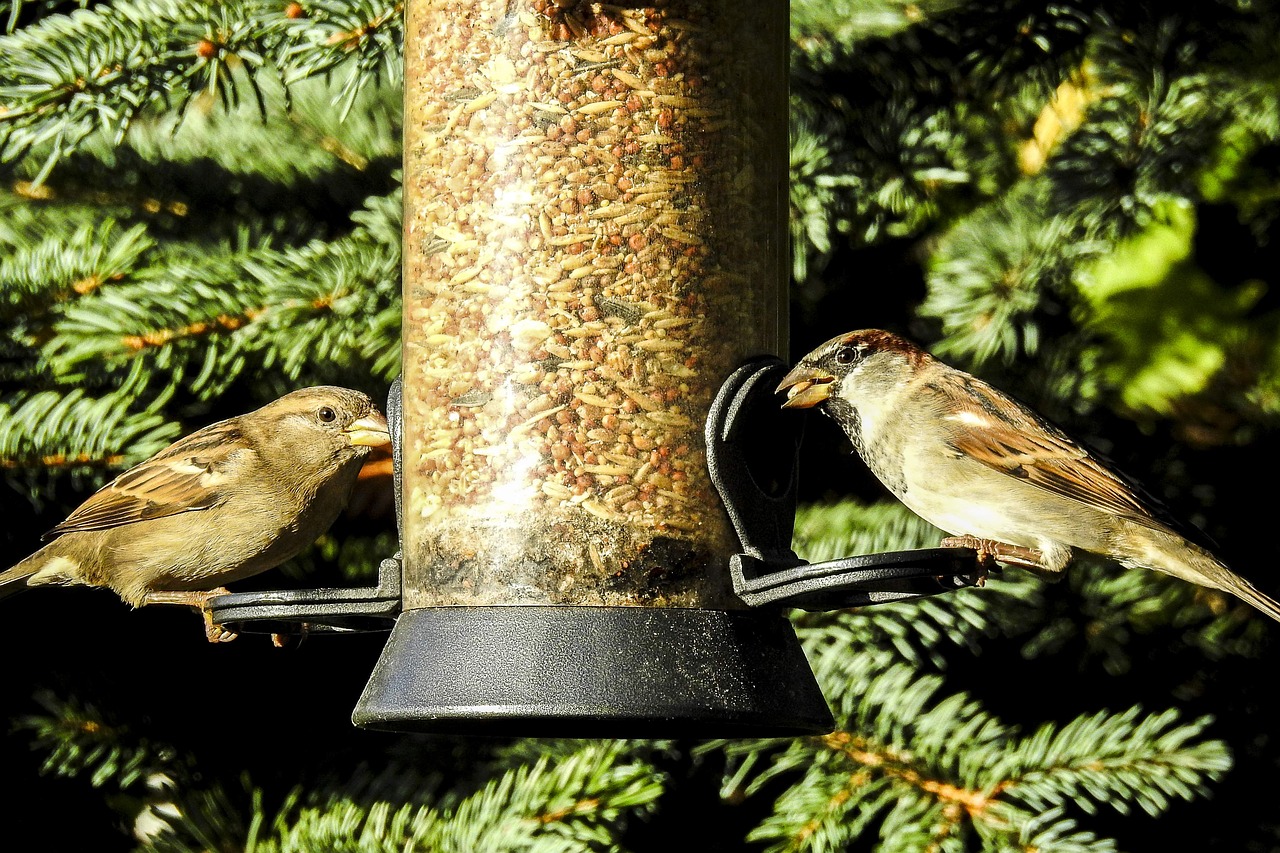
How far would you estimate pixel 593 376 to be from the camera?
2414 millimetres

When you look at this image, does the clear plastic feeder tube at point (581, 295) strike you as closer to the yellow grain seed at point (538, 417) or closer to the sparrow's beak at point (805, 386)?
the yellow grain seed at point (538, 417)

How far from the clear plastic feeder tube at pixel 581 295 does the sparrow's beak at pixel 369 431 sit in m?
0.63

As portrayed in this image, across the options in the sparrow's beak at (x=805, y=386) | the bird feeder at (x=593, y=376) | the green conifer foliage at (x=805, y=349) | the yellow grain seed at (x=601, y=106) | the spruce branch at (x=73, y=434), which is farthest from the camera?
the spruce branch at (x=73, y=434)

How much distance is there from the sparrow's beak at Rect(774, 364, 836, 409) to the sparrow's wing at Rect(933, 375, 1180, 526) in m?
0.34

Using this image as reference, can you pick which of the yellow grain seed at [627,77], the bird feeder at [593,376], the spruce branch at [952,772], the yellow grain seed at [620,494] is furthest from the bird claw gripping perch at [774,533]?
the yellow grain seed at [627,77]

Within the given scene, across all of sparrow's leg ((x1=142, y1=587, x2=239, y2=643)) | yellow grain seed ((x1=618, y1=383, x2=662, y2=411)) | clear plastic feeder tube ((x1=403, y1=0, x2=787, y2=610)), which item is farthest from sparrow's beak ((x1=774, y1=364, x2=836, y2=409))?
sparrow's leg ((x1=142, y1=587, x2=239, y2=643))

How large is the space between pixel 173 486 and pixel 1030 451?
1811mm

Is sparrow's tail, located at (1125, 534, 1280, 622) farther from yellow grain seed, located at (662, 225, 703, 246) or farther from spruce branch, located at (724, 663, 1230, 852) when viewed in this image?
yellow grain seed, located at (662, 225, 703, 246)

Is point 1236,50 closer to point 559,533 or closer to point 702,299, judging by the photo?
point 702,299

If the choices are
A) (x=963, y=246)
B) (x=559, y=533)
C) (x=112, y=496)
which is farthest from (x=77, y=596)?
(x=963, y=246)

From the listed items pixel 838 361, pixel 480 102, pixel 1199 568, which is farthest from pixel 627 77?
pixel 1199 568

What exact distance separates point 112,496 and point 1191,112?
2320mm

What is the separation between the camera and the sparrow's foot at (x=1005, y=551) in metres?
2.64

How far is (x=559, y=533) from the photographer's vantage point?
7.76 feet
